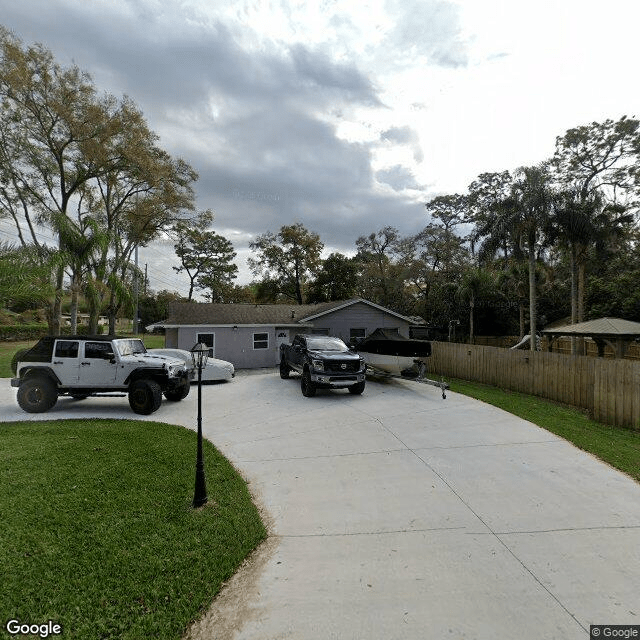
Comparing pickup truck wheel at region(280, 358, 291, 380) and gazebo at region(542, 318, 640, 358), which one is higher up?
gazebo at region(542, 318, 640, 358)

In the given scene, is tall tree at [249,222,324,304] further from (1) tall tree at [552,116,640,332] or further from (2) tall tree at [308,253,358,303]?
(1) tall tree at [552,116,640,332]

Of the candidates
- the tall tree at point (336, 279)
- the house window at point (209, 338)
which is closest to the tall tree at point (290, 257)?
the tall tree at point (336, 279)

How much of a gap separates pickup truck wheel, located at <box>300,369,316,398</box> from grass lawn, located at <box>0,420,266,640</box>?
16.6 ft

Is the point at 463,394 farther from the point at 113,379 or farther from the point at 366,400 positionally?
the point at 113,379

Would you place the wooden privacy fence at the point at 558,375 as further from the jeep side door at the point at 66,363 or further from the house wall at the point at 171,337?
the jeep side door at the point at 66,363

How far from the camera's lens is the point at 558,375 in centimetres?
1189

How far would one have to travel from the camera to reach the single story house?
1806 cm

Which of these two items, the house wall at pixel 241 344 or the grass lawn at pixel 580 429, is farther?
the house wall at pixel 241 344

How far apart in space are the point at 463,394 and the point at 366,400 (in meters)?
3.46

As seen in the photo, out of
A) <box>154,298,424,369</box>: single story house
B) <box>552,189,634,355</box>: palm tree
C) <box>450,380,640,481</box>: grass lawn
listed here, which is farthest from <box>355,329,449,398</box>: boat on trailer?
<box>552,189,634,355</box>: palm tree

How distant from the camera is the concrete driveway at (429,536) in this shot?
289 centimetres

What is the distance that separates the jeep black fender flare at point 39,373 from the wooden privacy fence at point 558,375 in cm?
1405

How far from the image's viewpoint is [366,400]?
1093 cm

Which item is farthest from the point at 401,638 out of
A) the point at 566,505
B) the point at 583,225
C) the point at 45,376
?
the point at 583,225
